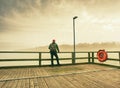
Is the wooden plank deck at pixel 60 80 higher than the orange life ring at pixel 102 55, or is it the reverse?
the orange life ring at pixel 102 55

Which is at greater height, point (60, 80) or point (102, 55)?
point (102, 55)

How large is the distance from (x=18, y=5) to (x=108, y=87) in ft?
33.9

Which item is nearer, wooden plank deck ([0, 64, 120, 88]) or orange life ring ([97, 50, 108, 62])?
wooden plank deck ([0, 64, 120, 88])

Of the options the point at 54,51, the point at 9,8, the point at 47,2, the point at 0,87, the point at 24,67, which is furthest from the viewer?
the point at 9,8

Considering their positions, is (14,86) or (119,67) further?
(119,67)

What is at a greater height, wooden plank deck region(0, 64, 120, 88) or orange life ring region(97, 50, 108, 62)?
orange life ring region(97, 50, 108, 62)

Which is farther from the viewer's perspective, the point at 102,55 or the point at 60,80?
the point at 102,55

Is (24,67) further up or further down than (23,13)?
further down

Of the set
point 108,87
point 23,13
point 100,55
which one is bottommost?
point 108,87

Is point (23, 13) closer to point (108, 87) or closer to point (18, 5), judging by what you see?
point (18, 5)

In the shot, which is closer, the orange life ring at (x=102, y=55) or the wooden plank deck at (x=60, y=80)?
the wooden plank deck at (x=60, y=80)

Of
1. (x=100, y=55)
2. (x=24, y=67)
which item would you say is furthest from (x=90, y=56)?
(x=24, y=67)

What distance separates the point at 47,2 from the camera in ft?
43.3

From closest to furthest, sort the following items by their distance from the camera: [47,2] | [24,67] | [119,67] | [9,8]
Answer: [119,67] < [24,67] < [47,2] < [9,8]
